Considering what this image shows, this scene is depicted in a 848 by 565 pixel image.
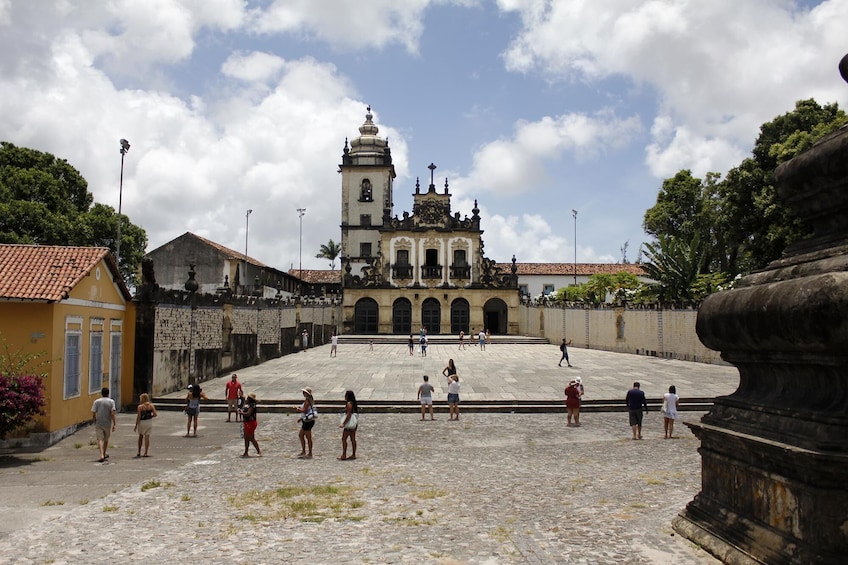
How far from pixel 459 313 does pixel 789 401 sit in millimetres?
47860

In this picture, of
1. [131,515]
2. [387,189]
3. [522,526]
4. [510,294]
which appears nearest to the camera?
[522,526]

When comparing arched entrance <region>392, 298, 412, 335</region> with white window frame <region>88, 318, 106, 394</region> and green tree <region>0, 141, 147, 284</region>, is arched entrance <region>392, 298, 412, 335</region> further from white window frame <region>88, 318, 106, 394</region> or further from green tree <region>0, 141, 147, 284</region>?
white window frame <region>88, 318, 106, 394</region>

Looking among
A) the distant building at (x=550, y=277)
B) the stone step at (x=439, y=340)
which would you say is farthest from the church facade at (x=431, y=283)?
the distant building at (x=550, y=277)

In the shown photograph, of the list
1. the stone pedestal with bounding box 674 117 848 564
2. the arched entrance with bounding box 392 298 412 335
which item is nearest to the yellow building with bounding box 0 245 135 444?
the stone pedestal with bounding box 674 117 848 564

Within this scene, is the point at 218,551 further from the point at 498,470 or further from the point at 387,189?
the point at 387,189

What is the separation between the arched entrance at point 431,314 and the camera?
5234 cm

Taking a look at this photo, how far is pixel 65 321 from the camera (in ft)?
41.2

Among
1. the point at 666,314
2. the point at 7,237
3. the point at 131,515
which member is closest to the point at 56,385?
the point at 131,515

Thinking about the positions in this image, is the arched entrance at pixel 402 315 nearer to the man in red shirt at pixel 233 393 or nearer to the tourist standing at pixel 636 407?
the man in red shirt at pixel 233 393

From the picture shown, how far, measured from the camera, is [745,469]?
4.84 m

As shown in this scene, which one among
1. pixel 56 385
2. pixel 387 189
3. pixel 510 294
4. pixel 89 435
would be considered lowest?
pixel 89 435

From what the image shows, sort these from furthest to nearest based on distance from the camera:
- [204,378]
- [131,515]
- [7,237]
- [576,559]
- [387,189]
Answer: [387,189] → [7,237] → [204,378] → [131,515] → [576,559]

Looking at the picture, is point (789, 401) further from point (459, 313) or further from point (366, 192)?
point (366, 192)

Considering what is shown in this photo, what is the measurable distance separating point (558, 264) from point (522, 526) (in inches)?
2455
